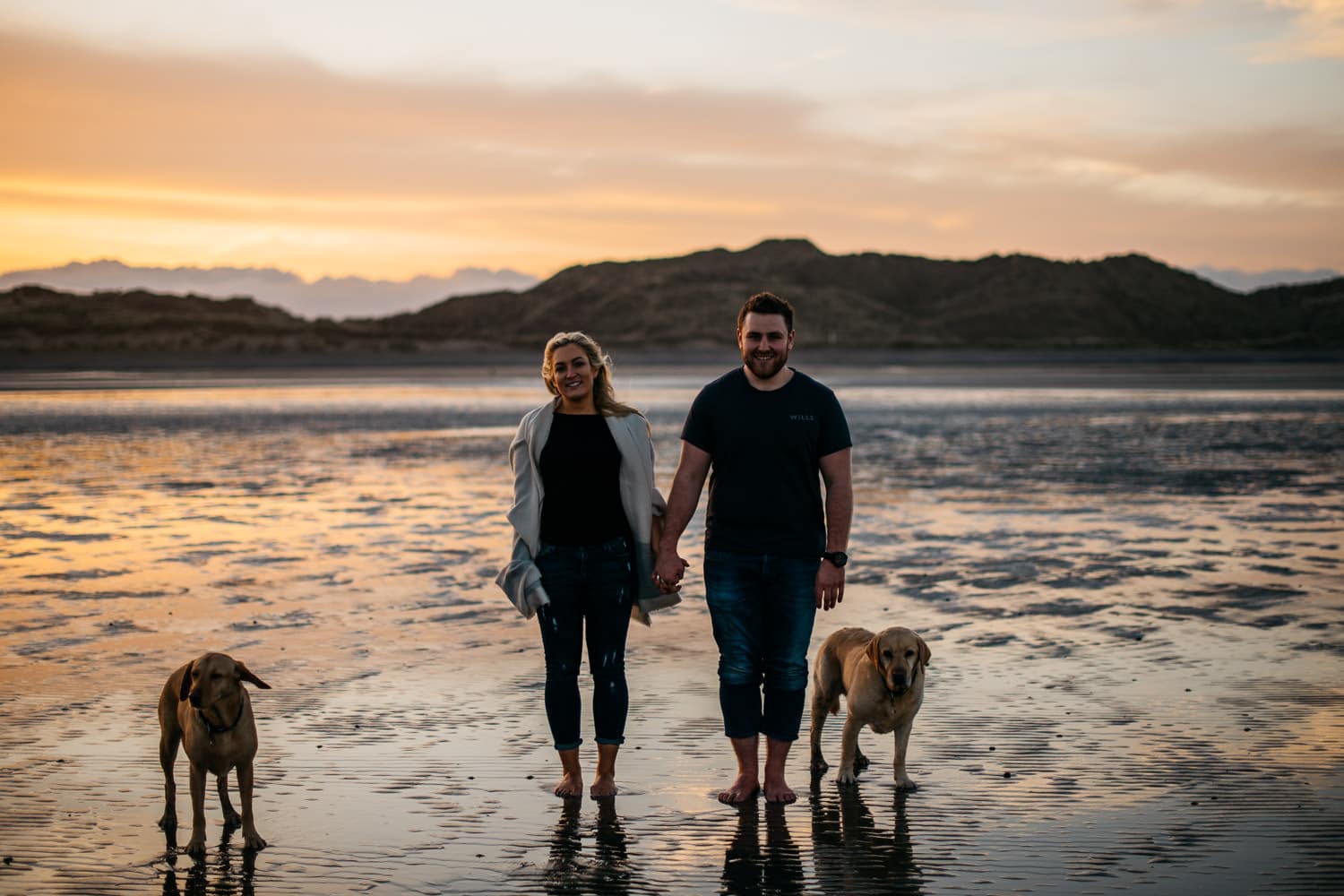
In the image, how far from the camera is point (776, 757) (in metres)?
5.93

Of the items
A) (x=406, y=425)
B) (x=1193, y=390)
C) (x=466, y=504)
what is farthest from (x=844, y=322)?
(x=466, y=504)

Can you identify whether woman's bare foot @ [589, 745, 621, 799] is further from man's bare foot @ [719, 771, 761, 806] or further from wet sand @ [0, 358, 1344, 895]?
man's bare foot @ [719, 771, 761, 806]

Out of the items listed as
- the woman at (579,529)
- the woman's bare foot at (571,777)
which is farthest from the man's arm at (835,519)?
the woman's bare foot at (571,777)

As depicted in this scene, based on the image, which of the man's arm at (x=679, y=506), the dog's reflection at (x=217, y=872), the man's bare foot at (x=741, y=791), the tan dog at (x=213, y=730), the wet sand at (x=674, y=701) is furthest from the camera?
the man's arm at (x=679, y=506)

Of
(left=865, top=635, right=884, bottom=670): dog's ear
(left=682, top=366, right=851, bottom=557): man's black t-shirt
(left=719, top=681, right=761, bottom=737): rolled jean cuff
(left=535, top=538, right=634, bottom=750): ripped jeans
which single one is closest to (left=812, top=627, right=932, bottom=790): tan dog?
(left=865, top=635, right=884, bottom=670): dog's ear

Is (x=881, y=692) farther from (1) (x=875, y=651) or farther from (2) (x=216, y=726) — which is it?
(2) (x=216, y=726)

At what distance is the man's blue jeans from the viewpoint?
5.94 meters

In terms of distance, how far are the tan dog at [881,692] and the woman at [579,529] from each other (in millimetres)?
972

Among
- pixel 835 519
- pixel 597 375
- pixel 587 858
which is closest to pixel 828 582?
pixel 835 519

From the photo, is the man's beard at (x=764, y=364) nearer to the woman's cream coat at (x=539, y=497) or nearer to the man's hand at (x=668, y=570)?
the woman's cream coat at (x=539, y=497)

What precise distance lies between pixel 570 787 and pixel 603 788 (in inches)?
5.8

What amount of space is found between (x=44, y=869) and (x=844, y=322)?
185693mm

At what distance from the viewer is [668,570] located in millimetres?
6020

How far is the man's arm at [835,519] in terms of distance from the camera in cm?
591
